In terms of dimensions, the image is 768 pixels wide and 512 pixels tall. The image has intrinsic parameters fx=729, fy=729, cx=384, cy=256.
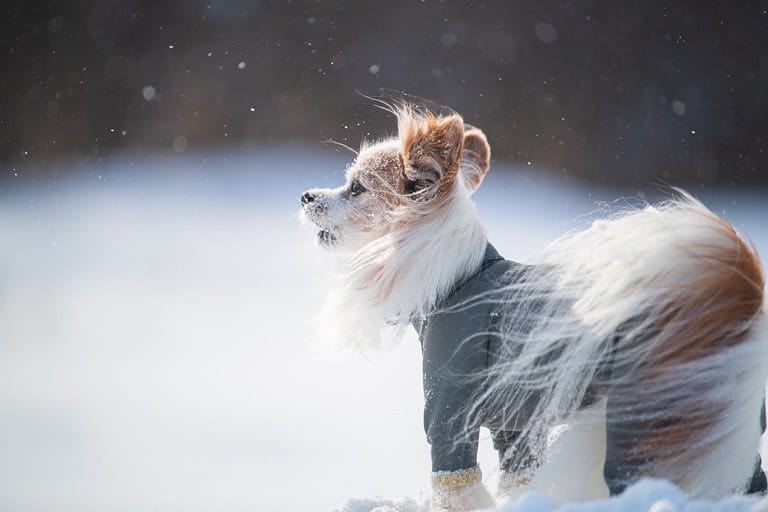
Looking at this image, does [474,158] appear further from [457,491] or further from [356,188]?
[457,491]

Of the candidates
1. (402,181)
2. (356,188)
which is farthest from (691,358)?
(356,188)

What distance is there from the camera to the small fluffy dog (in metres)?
1.01

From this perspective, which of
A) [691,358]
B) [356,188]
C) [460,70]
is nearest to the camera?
[691,358]

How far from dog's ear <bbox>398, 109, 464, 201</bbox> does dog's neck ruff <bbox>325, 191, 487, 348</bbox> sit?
0.05 m

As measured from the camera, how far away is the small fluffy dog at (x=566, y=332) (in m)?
1.01

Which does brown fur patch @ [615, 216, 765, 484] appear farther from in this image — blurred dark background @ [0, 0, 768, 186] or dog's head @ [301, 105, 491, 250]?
blurred dark background @ [0, 0, 768, 186]

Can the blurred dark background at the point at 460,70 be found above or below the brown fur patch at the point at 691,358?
above

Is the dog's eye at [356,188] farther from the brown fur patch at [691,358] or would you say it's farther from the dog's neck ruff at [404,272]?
the brown fur patch at [691,358]

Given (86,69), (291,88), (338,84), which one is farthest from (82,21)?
(338,84)

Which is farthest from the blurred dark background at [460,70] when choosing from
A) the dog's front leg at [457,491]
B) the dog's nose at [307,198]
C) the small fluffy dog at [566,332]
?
the dog's front leg at [457,491]

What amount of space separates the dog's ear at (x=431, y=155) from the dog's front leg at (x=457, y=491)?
1.66ft

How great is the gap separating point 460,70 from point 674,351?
3504 mm

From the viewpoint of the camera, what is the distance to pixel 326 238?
156cm

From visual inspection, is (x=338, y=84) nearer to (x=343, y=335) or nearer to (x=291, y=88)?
(x=291, y=88)
